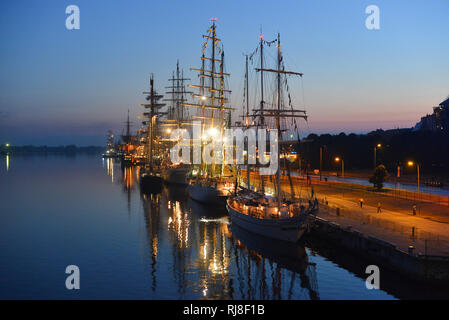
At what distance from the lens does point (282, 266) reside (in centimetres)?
3047

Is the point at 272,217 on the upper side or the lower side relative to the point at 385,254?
upper

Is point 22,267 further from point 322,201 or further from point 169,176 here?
point 169,176

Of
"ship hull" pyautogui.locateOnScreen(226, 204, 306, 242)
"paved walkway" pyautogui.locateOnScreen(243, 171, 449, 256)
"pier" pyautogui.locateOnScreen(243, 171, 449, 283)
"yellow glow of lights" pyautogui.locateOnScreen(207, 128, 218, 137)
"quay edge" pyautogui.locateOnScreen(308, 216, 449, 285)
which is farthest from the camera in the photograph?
"yellow glow of lights" pyautogui.locateOnScreen(207, 128, 218, 137)

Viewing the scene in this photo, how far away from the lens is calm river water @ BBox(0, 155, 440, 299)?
2592 centimetres

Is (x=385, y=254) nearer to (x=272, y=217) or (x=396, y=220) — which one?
(x=396, y=220)

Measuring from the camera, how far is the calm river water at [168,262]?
25922mm

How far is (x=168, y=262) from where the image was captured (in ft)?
107

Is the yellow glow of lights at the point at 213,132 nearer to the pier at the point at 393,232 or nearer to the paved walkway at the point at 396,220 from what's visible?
the paved walkway at the point at 396,220

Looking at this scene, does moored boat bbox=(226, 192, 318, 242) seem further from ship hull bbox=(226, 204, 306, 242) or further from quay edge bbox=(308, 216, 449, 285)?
quay edge bbox=(308, 216, 449, 285)

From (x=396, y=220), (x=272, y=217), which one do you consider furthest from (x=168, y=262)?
(x=396, y=220)

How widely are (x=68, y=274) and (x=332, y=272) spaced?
18.5 metres

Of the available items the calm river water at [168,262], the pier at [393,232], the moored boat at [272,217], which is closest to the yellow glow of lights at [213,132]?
the calm river water at [168,262]

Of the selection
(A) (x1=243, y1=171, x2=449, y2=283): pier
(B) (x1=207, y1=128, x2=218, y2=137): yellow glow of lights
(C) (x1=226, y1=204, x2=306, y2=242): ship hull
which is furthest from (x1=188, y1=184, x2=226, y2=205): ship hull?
(C) (x1=226, y1=204, x2=306, y2=242): ship hull
